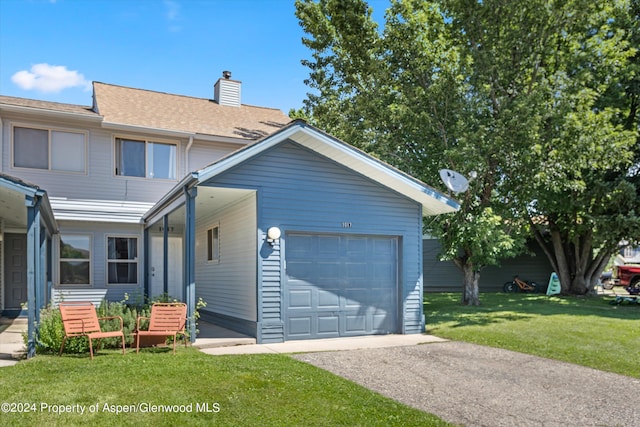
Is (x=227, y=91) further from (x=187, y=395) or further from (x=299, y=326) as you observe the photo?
(x=187, y=395)

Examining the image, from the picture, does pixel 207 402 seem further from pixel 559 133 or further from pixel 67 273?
pixel 559 133

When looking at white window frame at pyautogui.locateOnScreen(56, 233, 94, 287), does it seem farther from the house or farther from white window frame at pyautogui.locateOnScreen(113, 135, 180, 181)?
white window frame at pyautogui.locateOnScreen(113, 135, 180, 181)

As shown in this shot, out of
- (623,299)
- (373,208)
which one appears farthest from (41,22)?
(623,299)

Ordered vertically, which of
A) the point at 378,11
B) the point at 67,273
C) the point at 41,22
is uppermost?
the point at 378,11

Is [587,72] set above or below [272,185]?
above

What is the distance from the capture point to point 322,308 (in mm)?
10594

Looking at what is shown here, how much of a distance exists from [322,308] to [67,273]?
8.26 m

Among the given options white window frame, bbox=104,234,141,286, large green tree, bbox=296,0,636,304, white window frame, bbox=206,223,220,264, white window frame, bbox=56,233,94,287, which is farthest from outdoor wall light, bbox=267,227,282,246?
white window frame, bbox=56,233,94,287

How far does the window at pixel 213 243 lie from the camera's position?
509 inches

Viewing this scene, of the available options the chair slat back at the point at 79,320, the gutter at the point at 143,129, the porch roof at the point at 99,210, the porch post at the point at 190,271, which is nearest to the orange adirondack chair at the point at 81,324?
the chair slat back at the point at 79,320

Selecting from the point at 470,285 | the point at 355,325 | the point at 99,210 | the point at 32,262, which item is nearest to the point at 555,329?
the point at 355,325

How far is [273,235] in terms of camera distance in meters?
9.91

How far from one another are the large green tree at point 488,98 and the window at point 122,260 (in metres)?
7.85

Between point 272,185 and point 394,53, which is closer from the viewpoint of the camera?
point 272,185
